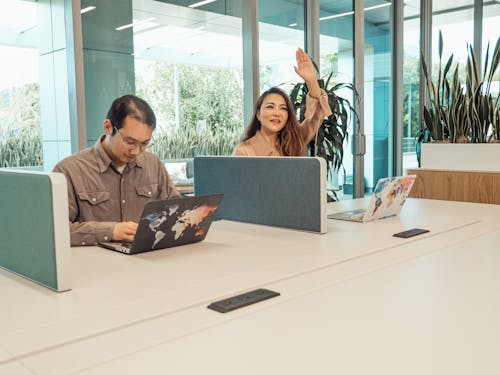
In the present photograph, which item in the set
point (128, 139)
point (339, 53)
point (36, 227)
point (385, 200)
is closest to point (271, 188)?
point (385, 200)

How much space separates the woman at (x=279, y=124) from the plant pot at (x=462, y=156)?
128 centimetres

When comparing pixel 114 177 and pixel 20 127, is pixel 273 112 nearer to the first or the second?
pixel 114 177

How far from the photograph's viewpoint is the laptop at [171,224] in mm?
1457

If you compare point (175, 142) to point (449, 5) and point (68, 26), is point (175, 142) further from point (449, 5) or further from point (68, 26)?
point (449, 5)

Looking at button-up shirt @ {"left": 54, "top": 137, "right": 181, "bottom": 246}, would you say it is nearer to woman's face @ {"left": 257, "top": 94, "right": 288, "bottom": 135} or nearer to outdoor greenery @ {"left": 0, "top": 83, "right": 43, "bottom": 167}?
woman's face @ {"left": 257, "top": 94, "right": 288, "bottom": 135}

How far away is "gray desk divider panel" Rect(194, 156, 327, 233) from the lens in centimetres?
188

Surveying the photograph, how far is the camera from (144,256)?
60.1 inches

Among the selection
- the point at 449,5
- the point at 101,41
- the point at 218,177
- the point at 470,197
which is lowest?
the point at 470,197

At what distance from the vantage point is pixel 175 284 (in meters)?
Answer: 1.25

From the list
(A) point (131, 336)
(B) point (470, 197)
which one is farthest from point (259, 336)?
(B) point (470, 197)

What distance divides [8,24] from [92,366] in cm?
280

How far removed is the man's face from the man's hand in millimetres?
275

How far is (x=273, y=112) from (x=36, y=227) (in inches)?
58.7

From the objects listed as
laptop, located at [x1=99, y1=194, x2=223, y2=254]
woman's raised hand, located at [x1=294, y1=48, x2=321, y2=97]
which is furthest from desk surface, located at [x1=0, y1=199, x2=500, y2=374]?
woman's raised hand, located at [x1=294, y1=48, x2=321, y2=97]
